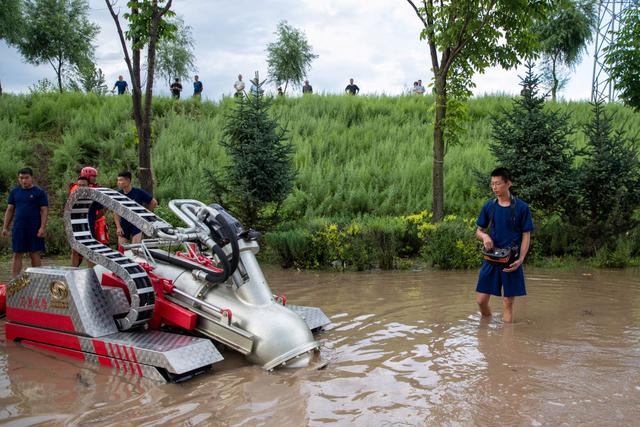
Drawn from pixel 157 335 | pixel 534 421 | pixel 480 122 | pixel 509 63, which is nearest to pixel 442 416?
pixel 534 421

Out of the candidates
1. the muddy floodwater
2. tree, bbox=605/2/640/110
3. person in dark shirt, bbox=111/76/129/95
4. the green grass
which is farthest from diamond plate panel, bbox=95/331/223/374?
person in dark shirt, bbox=111/76/129/95

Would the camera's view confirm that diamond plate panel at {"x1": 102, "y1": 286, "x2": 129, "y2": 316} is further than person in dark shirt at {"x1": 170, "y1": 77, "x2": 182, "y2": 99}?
No

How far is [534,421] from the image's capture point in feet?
12.6

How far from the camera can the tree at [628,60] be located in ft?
42.7

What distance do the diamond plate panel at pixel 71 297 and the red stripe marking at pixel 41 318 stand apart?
39 mm

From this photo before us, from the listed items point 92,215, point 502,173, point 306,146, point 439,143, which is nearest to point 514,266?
point 502,173

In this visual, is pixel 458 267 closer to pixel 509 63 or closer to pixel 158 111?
pixel 509 63

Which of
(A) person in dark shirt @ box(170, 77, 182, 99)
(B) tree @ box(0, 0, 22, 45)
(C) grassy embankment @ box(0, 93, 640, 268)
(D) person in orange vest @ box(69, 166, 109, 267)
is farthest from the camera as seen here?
(A) person in dark shirt @ box(170, 77, 182, 99)

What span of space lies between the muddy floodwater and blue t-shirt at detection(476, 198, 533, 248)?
94cm

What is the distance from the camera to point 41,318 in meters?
5.63

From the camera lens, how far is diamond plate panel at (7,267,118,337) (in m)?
5.28

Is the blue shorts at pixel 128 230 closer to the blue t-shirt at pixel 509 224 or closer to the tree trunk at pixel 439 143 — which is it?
the blue t-shirt at pixel 509 224

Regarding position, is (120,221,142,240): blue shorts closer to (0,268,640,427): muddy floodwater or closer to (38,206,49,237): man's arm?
(38,206,49,237): man's arm

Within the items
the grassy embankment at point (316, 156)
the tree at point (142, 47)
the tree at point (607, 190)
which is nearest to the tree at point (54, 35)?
the grassy embankment at point (316, 156)
